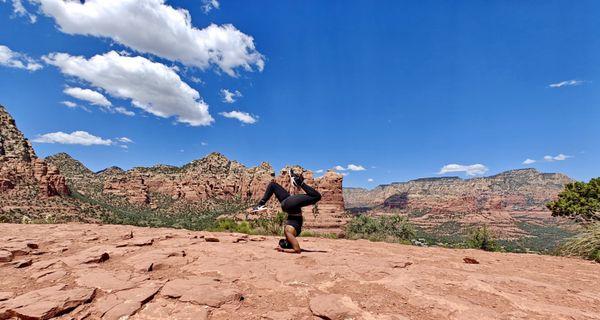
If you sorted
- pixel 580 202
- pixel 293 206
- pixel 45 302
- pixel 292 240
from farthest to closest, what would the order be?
pixel 580 202
pixel 293 206
pixel 292 240
pixel 45 302

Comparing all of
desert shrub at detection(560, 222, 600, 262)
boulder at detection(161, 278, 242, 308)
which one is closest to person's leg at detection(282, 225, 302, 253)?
boulder at detection(161, 278, 242, 308)

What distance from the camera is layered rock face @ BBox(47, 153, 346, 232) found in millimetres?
120562

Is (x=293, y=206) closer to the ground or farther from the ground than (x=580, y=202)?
closer to the ground

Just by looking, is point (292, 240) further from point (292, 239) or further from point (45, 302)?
point (45, 302)

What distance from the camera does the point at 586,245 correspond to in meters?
10.8

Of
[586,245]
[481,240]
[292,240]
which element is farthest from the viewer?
[481,240]

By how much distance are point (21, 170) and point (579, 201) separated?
10955 cm

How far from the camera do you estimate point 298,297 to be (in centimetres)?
457

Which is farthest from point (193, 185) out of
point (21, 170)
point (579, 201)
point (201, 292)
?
point (201, 292)

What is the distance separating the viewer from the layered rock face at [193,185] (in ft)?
396

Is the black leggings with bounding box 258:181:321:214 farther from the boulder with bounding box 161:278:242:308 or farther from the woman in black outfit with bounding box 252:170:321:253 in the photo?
the boulder with bounding box 161:278:242:308

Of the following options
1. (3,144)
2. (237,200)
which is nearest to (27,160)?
(3,144)

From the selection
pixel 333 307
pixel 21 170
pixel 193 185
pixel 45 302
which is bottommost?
pixel 45 302

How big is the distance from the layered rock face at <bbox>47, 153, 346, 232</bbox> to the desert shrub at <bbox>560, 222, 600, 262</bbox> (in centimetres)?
9019
